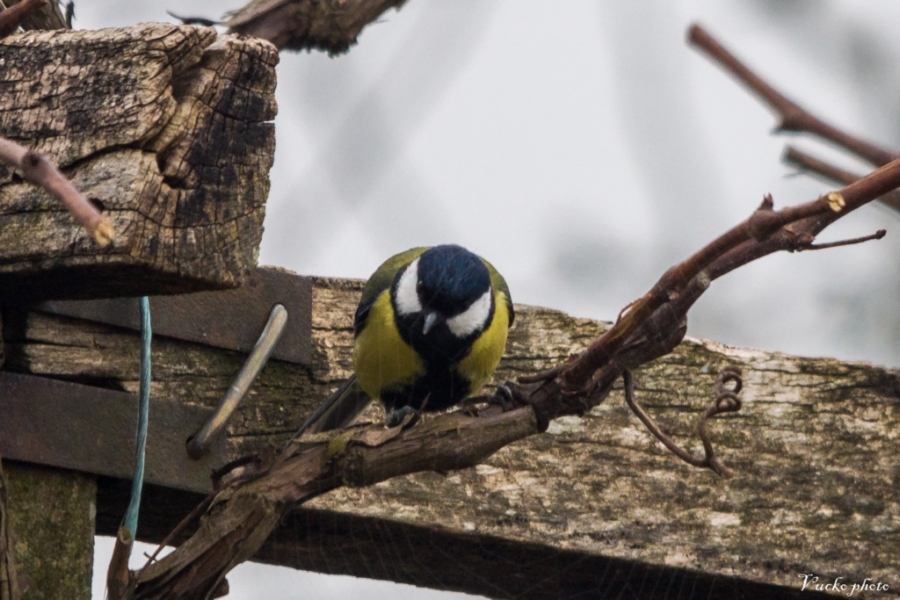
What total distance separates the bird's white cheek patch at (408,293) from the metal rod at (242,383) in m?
0.84

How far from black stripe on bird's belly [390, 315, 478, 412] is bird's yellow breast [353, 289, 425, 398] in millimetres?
20

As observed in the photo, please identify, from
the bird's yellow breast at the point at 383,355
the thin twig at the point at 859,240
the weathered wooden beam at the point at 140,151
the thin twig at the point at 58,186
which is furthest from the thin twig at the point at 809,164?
the bird's yellow breast at the point at 383,355

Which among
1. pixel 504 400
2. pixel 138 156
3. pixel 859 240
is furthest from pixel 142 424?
pixel 859 240

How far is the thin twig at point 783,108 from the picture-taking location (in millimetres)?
420

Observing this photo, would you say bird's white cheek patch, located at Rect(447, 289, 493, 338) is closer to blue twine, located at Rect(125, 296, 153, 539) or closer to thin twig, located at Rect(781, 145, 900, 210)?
blue twine, located at Rect(125, 296, 153, 539)

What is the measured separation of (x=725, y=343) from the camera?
1901mm

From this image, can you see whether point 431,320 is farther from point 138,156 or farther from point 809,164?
point 809,164

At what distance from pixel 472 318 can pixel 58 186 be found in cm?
186

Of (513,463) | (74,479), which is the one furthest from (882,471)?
(74,479)

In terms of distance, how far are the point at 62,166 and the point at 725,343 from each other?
3.74ft

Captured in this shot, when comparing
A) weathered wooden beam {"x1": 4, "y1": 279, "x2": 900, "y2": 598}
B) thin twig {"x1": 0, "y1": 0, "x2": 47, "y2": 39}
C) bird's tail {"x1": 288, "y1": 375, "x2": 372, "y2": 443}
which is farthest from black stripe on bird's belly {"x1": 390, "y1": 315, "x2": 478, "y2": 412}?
thin twig {"x1": 0, "y1": 0, "x2": 47, "y2": 39}

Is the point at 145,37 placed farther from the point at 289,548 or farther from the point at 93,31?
the point at 289,548

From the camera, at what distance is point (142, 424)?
1.52 metres

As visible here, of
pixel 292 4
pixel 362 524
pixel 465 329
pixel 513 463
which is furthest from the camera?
pixel 465 329
